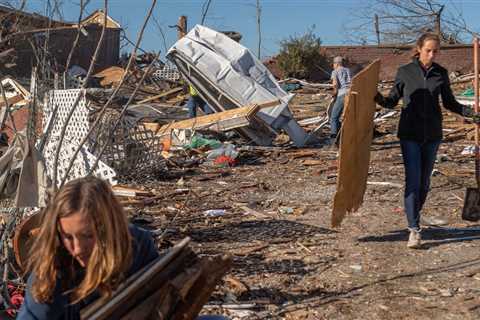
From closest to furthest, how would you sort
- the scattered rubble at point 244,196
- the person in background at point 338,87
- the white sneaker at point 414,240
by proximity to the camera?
the scattered rubble at point 244,196 < the white sneaker at point 414,240 < the person in background at point 338,87

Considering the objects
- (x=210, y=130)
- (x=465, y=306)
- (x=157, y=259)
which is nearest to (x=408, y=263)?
(x=465, y=306)

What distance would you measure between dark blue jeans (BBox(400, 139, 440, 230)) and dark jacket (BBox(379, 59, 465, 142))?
0.23ft

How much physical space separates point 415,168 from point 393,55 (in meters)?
23.2

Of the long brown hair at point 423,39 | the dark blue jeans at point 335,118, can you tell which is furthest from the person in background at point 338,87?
the long brown hair at point 423,39

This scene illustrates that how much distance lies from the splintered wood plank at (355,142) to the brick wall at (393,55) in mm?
20212

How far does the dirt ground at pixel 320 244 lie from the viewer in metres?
5.20

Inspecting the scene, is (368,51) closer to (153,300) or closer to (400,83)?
(400,83)

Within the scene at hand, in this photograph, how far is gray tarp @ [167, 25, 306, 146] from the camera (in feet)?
48.4

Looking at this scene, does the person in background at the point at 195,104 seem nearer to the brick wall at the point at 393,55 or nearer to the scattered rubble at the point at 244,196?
the scattered rubble at the point at 244,196

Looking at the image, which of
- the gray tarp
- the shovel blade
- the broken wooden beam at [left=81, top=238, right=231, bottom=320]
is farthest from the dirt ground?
the gray tarp

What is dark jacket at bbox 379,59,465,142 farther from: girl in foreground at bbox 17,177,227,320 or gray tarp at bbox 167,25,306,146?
gray tarp at bbox 167,25,306,146

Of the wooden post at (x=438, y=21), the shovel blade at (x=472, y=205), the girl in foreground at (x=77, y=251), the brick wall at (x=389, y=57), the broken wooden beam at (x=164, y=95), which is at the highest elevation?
the wooden post at (x=438, y=21)

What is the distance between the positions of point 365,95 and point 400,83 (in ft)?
1.05

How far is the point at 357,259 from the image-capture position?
Answer: 6281 millimetres
